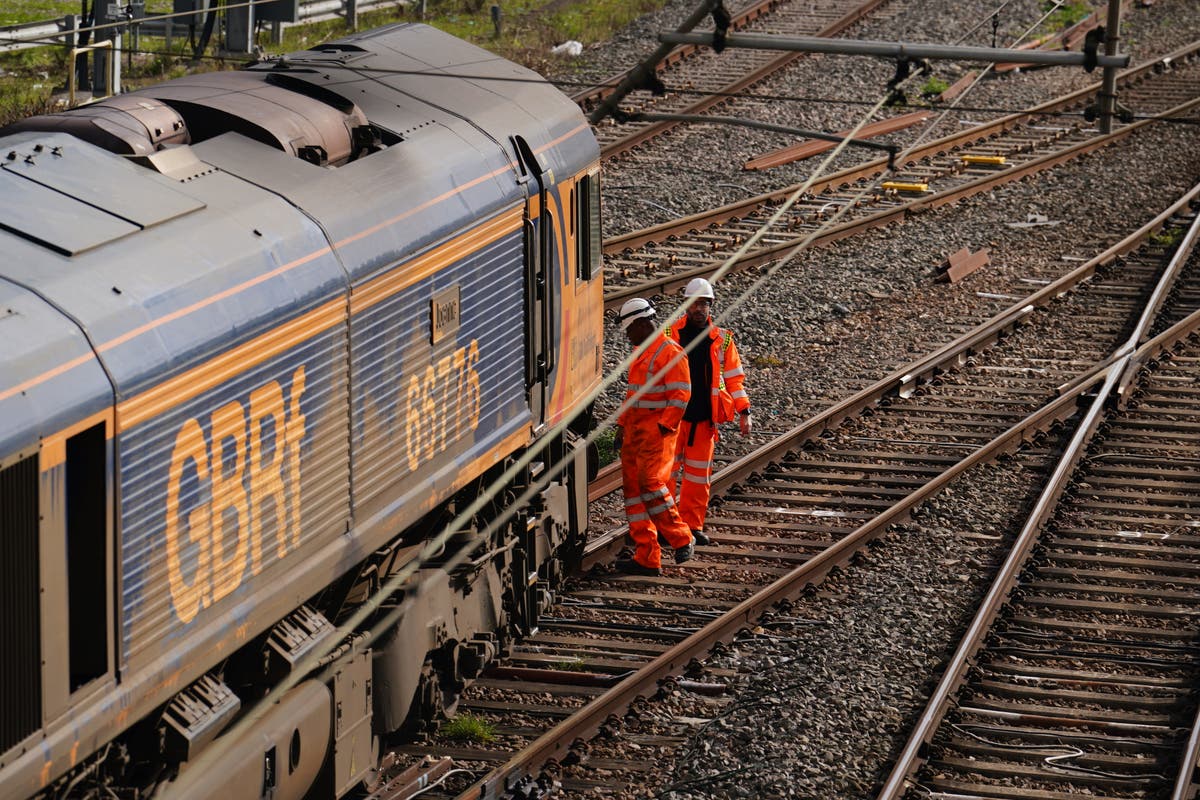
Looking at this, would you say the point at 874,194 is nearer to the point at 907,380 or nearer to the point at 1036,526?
the point at 907,380

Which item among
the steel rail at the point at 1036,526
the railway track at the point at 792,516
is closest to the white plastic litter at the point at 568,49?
the steel rail at the point at 1036,526

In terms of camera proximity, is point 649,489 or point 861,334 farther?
point 861,334

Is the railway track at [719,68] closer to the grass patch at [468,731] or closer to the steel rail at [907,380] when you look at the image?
the steel rail at [907,380]

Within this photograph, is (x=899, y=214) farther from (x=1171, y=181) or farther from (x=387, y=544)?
(x=387, y=544)

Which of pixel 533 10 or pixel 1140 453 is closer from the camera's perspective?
pixel 1140 453

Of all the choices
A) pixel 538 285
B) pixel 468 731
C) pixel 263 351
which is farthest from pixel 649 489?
pixel 263 351

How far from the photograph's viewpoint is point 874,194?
2020cm

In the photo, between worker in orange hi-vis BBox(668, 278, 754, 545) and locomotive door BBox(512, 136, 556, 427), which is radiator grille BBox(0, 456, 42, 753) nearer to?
locomotive door BBox(512, 136, 556, 427)

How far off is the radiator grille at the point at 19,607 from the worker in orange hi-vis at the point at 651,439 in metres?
5.56

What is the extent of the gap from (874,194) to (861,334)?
14.4 ft

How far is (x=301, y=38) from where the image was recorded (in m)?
25.2

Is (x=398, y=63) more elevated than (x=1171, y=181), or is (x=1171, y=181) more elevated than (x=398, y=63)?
(x=398, y=63)

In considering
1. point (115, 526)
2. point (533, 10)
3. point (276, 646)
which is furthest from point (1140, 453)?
point (533, 10)

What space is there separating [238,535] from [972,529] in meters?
6.51
